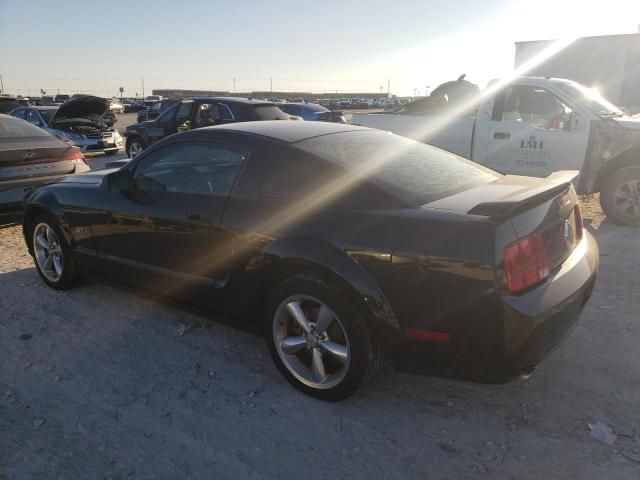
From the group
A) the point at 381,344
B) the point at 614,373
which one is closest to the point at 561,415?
the point at 614,373

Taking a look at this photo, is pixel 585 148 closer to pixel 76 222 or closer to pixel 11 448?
pixel 76 222

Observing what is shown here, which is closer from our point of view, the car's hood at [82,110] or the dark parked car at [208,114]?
the dark parked car at [208,114]

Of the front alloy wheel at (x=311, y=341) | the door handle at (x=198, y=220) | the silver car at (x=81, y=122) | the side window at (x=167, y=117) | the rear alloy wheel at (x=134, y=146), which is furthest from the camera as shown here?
the silver car at (x=81, y=122)

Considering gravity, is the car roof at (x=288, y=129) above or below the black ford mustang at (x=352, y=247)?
above

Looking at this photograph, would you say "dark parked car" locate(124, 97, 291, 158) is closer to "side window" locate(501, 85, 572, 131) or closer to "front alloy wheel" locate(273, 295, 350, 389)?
"side window" locate(501, 85, 572, 131)

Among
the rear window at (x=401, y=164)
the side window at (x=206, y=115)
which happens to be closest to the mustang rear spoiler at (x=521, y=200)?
the rear window at (x=401, y=164)

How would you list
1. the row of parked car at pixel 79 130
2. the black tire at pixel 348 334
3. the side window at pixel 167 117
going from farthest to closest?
the side window at pixel 167 117
the row of parked car at pixel 79 130
the black tire at pixel 348 334

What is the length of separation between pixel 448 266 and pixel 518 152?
5722 millimetres

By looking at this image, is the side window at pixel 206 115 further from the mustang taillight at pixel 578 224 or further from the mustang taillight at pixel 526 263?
the mustang taillight at pixel 526 263

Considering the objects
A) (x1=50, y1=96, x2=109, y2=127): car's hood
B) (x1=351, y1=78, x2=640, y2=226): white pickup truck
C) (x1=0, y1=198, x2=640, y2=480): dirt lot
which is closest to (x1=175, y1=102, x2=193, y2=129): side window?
(x1=50, y1=96, x2=109, y2=127): car's hood

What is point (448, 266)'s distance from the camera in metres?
2.32

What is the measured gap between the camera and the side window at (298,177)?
283 centimetres

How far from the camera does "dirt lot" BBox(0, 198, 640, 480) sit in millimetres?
2328

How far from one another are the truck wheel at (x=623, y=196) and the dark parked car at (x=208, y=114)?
242 inches
